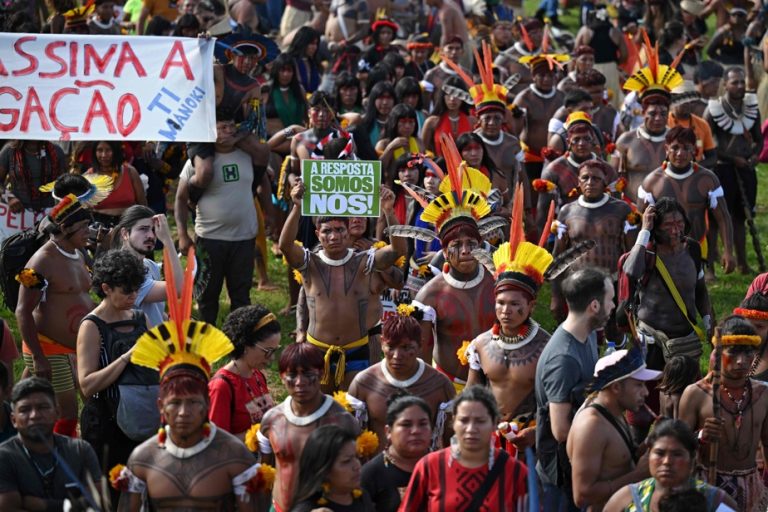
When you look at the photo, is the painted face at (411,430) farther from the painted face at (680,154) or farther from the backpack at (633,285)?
the painted face at (680,154)

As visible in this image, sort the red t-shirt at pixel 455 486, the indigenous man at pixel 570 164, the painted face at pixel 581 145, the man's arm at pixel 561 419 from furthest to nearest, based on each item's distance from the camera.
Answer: the painted face at pixel 581 145, the indigenous man at pixel 570 164, the man's arm at pixel 561 419, the red t-shirt at pixel 455 486

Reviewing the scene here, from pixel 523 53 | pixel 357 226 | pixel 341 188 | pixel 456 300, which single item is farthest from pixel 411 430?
pixel 523 53

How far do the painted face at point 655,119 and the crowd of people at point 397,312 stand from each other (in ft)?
0.10

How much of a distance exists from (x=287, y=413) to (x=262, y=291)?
6777 millimetres

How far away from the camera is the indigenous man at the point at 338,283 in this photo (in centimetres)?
998

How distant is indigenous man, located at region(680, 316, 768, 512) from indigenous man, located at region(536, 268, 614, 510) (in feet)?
2.27

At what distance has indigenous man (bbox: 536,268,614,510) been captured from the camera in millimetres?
7727

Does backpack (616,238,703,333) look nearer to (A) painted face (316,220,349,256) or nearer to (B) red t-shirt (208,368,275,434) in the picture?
(A) painted face (316,220,349,256)

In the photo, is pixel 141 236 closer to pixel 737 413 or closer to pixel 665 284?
pixel 665 284

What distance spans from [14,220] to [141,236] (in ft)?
9.39

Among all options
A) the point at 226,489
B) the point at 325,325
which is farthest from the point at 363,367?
the point at 226,489

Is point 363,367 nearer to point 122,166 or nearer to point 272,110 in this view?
point 122,166

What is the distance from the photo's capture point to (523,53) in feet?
64.3

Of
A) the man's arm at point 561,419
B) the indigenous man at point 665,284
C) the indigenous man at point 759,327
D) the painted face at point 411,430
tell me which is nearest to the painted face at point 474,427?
the painted face at point 411,430
